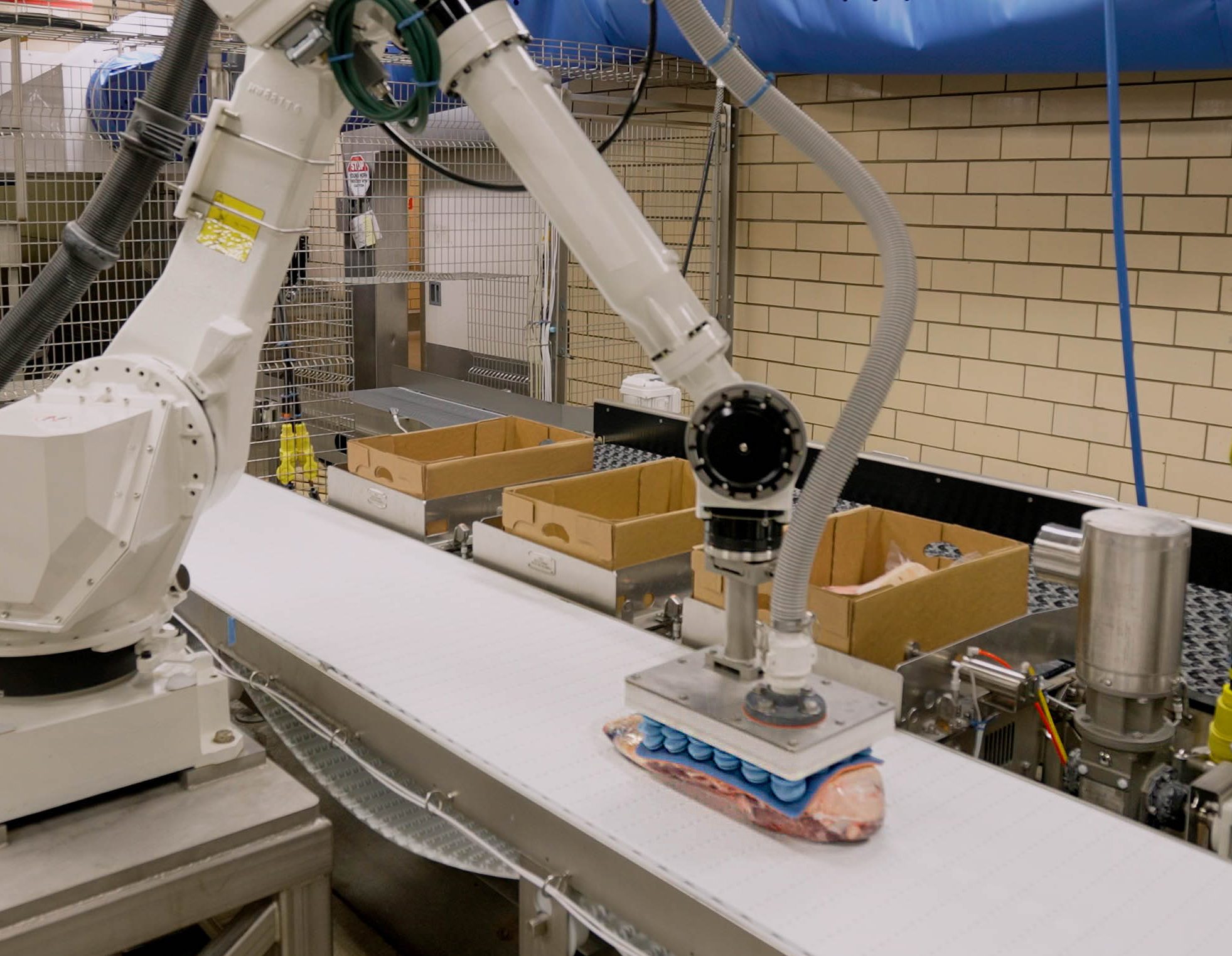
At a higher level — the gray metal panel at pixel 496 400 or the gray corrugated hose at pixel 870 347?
the gray corrugated hose at pixel 870 347

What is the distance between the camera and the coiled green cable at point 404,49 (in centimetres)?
130

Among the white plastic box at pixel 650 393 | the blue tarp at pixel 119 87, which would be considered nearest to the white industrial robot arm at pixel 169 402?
the white plastic box at pixel 650 393

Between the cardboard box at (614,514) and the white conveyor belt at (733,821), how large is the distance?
12 cm

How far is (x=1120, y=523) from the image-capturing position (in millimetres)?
1544

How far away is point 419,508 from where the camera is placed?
254 cm

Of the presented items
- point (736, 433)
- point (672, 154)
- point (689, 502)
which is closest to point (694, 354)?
point (736, 433)

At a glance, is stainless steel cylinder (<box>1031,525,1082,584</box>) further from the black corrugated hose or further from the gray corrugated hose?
the black corrugated hose

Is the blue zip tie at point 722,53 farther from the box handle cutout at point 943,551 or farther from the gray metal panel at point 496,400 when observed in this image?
the gray metal panel at point 496,400

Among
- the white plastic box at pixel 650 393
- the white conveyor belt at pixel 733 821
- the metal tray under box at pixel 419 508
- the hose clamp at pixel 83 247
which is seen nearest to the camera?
the white conveyor belt at pixel 733 821

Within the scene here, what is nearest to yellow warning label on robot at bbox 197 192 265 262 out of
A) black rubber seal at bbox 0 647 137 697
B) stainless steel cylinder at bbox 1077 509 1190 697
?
black rubber seal at bbox 0 647 137 697

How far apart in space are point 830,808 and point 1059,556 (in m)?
0.53

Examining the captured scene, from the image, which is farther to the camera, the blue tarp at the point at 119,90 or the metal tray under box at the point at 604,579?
the blue tarp at the point at 119,90

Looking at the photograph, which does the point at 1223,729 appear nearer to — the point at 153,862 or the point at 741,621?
the point at 741,621

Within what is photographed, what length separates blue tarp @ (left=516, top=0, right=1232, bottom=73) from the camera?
117 inches
